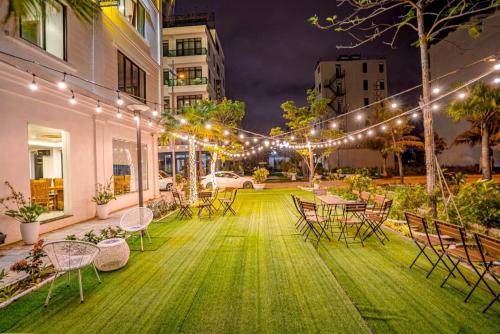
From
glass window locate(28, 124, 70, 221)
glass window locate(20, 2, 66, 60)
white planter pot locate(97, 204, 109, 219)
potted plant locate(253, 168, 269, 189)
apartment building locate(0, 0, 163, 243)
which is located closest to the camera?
apartment building locate(0, 0, 163, 243)

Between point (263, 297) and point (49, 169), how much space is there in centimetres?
1269

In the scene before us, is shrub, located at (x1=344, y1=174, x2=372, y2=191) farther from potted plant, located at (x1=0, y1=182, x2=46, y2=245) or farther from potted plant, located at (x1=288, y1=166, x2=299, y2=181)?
potted plant, located at (x1=288, y1=166, x2=299, y2=181)

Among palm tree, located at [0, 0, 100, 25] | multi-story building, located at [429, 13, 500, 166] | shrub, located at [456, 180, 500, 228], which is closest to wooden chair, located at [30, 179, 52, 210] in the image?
palm tree, located at [0, 0, 100, 25]

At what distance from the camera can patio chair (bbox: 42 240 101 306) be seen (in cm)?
360

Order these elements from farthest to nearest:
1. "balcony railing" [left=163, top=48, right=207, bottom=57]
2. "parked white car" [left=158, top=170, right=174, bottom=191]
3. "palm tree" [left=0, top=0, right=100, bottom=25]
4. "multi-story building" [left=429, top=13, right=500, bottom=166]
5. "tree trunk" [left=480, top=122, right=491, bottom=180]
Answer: "balcony railing" [left=163, top=48, right=207, bottom=57] < "multi-story building" [left=429, top=13, right=500, bottom=166] < "parked white car" [left=158, top=170, right=174, bottom=191] < "tree trunk" [left=480, top=122, right=491, bottom=180] < "palm tree" [left=0, top=0, right=100, bottom=25]

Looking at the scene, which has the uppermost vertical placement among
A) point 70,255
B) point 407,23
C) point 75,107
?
point 407,23

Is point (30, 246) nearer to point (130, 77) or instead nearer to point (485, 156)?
point (130, 77)

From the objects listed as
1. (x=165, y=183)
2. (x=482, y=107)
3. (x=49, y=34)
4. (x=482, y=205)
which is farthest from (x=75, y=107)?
(x=482, y=107)

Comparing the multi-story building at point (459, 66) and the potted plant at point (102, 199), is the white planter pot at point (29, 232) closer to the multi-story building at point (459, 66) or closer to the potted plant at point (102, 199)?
the potted plant at point (102, 199)

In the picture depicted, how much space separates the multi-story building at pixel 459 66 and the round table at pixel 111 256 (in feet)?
76.0

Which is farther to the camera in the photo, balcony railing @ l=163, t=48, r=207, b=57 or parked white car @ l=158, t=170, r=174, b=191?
balcony railing @ l=163, t=48, r=207, b=57

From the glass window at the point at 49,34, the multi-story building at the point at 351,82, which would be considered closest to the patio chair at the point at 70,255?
the glass window at the point at 49,34

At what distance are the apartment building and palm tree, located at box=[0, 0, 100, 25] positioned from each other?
1378 millimetres

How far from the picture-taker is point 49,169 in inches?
488
